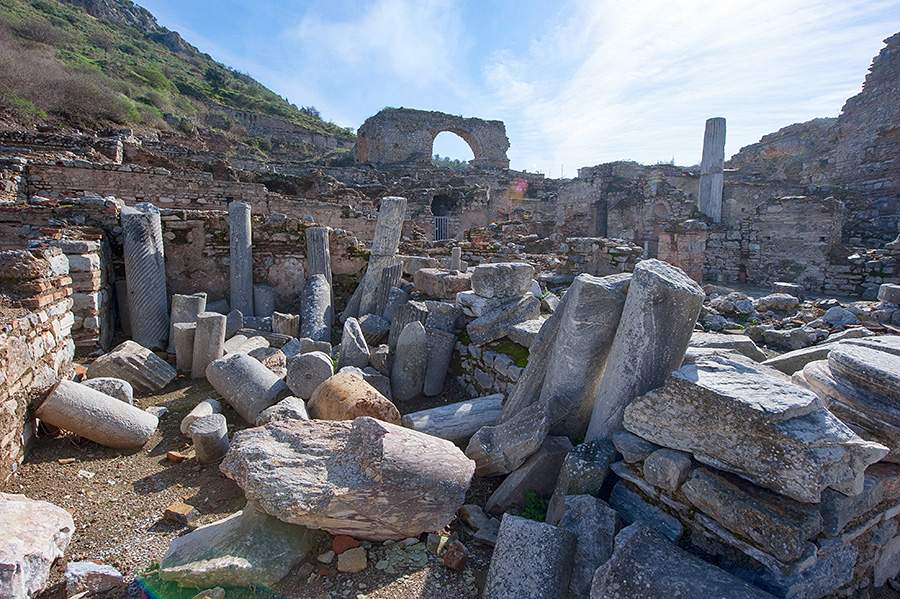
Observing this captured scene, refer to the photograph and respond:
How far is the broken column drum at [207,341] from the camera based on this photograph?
5.58 metres

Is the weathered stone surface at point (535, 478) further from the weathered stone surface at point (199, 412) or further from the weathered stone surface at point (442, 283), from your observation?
the weathered stone surface at point (442, 283)

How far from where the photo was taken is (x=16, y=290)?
4.22 meters

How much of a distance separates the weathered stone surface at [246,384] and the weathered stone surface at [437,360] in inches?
64.8

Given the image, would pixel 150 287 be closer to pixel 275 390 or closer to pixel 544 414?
pixel 275 390

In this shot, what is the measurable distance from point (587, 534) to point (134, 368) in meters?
5.29

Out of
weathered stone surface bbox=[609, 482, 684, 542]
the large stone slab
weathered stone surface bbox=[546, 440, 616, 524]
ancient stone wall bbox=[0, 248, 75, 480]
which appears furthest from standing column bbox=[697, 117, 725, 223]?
the large stone slab

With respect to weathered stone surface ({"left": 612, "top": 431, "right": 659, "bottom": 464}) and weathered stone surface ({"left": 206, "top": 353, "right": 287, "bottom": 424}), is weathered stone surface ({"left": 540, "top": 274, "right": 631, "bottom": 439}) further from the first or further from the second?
weathered stone surface ({"left": 206, "top": 353, "right": 287, "bottom": 424})

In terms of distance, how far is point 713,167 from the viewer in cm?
1590

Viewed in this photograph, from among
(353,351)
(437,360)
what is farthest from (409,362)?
(353,351)

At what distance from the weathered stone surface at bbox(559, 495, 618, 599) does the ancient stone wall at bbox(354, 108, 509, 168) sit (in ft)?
82.8

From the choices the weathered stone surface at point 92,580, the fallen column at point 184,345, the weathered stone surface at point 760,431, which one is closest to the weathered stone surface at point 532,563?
the weathered stone surface at point 760,431

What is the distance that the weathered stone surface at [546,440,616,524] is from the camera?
9.08 feet

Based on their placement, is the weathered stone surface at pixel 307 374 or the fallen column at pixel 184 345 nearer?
the weathered stone surface at pixel 307 374

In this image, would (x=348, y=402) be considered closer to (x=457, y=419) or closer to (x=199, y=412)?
(x=457, y=419)
